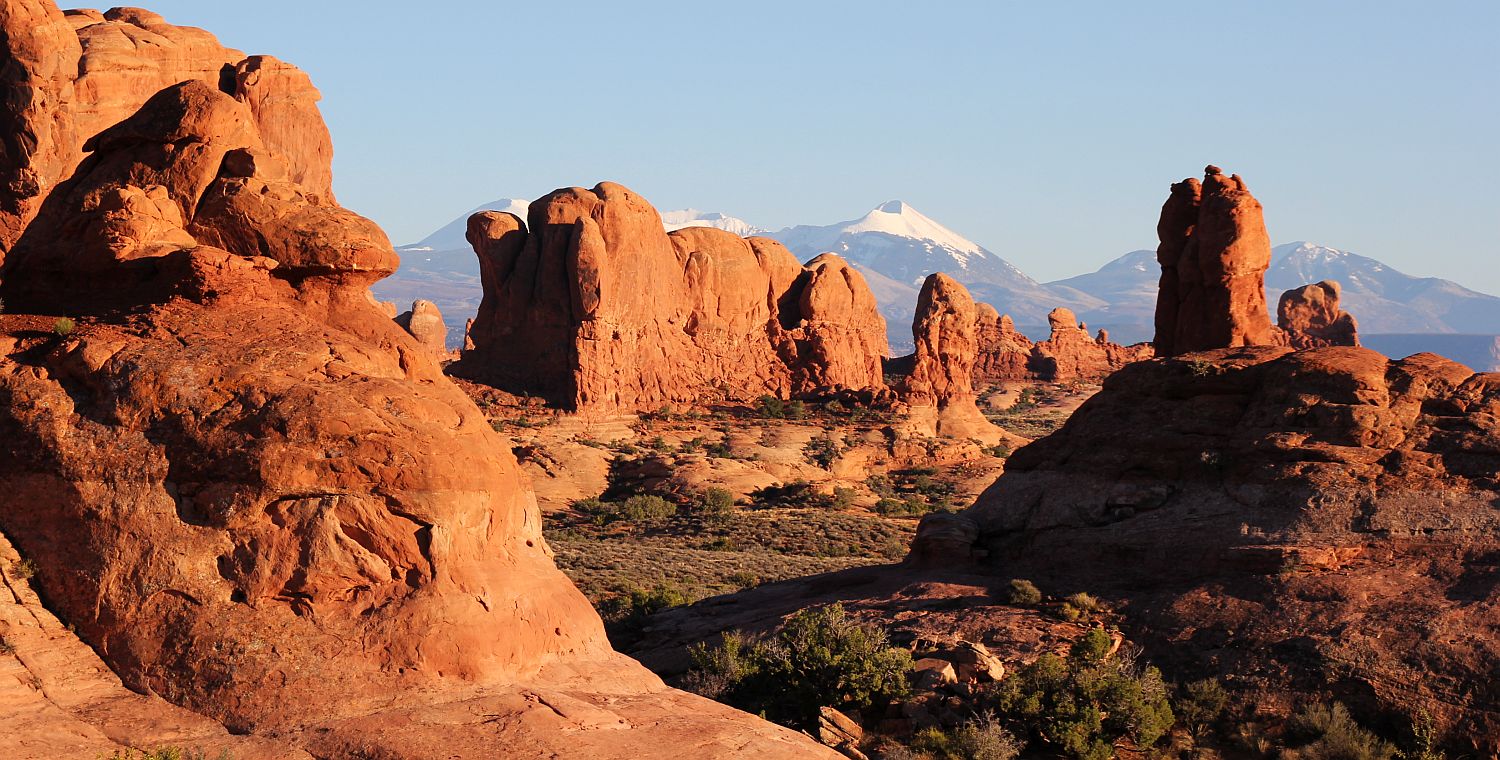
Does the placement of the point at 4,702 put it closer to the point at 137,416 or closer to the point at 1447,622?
the point at 137,416

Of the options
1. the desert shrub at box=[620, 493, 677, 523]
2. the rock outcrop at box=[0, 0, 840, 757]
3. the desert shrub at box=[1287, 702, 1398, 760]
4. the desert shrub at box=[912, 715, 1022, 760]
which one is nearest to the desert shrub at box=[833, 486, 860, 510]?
the desert shrub at box=[620, 493, 677, 523]

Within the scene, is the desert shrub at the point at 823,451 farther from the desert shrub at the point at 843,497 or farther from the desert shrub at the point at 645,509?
the desert shrub at the point at 645,509

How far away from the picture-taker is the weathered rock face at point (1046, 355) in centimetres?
9828

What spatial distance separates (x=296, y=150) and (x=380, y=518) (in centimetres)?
3392

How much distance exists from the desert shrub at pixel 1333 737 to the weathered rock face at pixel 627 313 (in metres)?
40.2

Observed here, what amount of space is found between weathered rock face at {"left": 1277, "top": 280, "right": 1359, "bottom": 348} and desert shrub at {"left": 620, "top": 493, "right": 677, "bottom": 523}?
5191 centimetres

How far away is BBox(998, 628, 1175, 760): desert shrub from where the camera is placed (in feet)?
64.3

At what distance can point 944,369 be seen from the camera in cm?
6944

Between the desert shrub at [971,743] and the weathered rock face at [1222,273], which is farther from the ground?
the weathered rock face at [1222,273]

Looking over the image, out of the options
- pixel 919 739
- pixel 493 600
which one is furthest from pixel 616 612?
pixel 493 600

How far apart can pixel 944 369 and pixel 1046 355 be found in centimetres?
3160

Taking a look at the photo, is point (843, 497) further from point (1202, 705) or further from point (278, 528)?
point (278, 528)

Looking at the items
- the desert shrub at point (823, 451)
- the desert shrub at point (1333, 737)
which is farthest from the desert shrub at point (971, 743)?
the desert shrub at point (823, 451)

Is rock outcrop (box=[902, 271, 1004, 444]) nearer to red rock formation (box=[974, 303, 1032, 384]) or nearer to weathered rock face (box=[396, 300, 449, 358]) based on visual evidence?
red rock formation (box=[974, 303, 1032, 384])
